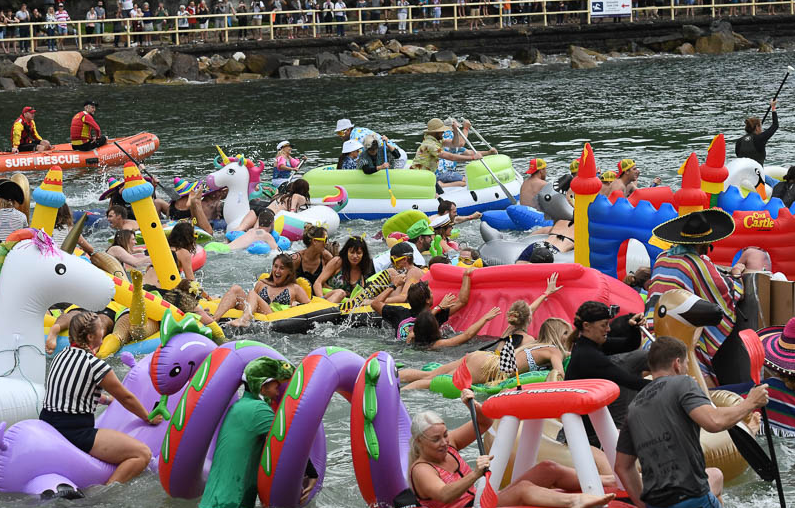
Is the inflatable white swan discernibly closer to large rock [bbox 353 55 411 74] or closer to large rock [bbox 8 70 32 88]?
large rock [bbox 8 70 32 88]

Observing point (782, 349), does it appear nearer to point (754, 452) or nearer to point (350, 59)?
point (754, 452)

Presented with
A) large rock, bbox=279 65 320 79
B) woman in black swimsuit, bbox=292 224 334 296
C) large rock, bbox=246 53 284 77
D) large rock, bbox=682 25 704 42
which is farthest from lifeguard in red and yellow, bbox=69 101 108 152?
large rock, bbox=682 25 704 42

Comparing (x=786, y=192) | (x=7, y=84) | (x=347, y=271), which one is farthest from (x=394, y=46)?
(x=347, y=271)

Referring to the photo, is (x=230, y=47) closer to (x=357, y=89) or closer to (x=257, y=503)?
(x=357, y=89)

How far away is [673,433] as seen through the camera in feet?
17.1

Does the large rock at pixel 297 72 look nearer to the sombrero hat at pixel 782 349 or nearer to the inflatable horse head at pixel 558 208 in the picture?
the inflatable horse head at pixel 558 208

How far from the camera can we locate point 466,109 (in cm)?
2931

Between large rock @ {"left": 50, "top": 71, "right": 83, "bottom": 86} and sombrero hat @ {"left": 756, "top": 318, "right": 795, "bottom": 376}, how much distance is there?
→ 3168cm

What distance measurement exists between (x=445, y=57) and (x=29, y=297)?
3193cm

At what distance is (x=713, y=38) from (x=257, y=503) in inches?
1462

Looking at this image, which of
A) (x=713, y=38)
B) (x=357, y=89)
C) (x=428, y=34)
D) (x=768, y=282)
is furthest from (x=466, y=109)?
(x=768, y=282)

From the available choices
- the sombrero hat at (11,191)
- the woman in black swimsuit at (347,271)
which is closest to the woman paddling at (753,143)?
the woman in black swimsuit at (347,271)

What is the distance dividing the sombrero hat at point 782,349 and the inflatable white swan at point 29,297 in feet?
15.5

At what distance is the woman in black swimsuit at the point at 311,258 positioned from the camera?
36.6 ft
